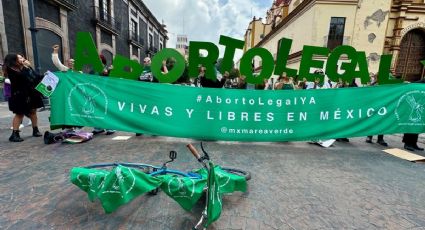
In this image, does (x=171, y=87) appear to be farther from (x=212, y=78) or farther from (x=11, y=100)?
(x=11, y=100)

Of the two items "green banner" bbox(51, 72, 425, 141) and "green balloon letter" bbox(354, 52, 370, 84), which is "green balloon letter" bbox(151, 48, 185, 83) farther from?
"green balloon letter" bbox(354, 52, 370, 84)

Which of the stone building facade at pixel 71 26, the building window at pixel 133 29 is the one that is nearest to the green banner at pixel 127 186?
the stone building facade at pixel 71 26

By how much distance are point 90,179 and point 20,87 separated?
399 cm

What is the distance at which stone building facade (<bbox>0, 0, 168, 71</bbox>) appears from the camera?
11.5 m

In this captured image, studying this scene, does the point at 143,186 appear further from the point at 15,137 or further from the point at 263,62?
the point at 15,137

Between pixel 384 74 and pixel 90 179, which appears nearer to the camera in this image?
pixel 90 179

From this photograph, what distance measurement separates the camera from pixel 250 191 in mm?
3090

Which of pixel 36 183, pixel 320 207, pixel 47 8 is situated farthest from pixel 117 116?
pixel 47 8

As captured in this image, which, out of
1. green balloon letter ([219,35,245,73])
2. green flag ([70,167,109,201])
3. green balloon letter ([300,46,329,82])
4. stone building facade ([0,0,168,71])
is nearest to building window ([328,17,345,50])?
green balloon letter ([300,46,329,82])

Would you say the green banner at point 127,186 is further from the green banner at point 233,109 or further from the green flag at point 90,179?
the green banner at point 233,109

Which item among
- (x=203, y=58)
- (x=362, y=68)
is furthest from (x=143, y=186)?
(x=362, y=68)

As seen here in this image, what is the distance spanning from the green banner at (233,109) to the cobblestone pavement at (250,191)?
45 centimetres

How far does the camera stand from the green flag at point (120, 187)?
6.89 feet

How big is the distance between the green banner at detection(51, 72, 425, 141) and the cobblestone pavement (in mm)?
451
